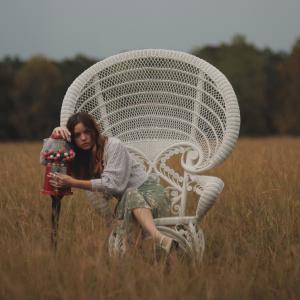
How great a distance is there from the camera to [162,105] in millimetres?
3322

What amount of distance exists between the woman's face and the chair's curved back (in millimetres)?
464

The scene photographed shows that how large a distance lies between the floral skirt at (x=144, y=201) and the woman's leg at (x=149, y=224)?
0.07 ft

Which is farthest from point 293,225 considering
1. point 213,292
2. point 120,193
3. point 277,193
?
point 213,292

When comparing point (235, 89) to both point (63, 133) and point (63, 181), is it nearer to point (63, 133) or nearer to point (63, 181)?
point (63, 133)

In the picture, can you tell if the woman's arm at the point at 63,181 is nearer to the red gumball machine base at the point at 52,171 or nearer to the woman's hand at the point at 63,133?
the red gumball machine base at the point at 52,171

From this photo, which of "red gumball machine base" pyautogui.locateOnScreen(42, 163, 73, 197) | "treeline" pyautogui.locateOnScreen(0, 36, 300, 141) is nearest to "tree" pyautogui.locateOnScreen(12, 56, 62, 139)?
"treeline" pyautogui.locateOnScreen(0, 36, 300, 141)

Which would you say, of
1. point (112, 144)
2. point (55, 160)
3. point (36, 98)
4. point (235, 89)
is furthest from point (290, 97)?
point (55, 160)

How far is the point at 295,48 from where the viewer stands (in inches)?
954

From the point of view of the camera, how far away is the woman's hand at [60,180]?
7.90 feet

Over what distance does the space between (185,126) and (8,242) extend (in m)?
1.29

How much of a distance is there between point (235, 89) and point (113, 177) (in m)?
22.3

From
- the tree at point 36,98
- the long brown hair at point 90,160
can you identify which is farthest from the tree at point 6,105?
the long brown hair at point 90,160

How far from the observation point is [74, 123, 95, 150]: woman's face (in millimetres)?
2570

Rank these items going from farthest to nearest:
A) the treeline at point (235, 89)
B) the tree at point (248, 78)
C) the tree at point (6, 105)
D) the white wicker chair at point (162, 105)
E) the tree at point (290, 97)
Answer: the tree at point (6, 105)
the tree at point (248, 78)
the treeline at point (235, 89)
the tree at point (290, 97)
the white wicker chair at point (162, 105)
